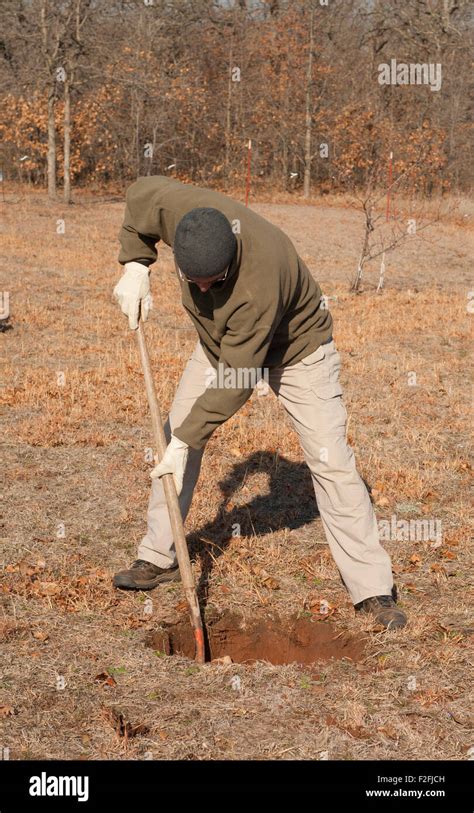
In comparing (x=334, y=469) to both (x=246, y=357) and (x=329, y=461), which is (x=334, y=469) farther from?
(x=246, y=357)

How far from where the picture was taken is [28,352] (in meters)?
9.51

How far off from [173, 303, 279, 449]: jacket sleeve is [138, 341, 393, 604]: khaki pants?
360 mm

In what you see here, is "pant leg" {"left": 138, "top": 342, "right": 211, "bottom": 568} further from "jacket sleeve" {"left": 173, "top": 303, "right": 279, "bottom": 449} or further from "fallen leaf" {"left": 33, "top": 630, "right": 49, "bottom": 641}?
"fallen leaf" {"left": 33, "top": 630, "right": 49, "bottom": 641}

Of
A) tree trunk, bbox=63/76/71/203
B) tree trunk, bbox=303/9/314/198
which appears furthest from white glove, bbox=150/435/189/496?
tree trunk, bbox=303/9/314/198

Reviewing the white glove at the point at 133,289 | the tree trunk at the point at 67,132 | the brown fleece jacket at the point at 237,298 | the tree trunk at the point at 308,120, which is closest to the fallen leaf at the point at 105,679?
the brown fleece jacket at the point at 237,298

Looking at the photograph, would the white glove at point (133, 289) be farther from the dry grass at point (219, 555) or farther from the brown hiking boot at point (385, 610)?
the brown hiking boot at point (385, 610)

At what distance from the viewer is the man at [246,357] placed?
373 cm

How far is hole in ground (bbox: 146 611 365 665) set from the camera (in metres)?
4.38

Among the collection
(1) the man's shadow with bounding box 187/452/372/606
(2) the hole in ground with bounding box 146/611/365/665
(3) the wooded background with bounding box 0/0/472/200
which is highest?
(3) the wooded background with bounding box 0/0/472/200

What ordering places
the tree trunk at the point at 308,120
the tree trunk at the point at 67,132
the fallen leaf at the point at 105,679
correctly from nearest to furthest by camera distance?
the fallen leaf at the point at 105,679
the tree trunk at the point at 67,132
the tree trunk at the point at 308,120

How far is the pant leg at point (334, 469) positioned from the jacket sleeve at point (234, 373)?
1.16 feet

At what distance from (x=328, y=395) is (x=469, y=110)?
1062 inches

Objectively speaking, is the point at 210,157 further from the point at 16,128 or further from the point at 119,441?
the point at 119,441
